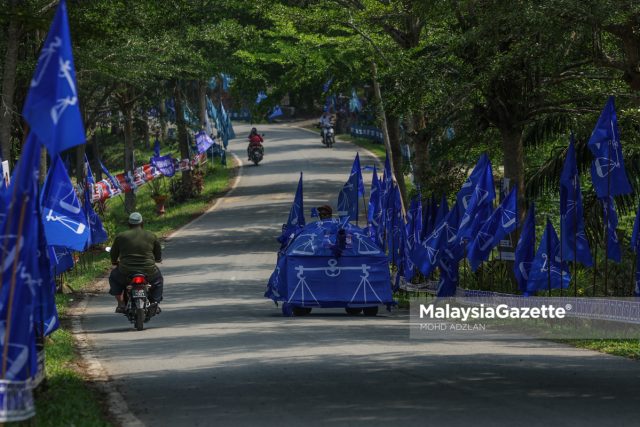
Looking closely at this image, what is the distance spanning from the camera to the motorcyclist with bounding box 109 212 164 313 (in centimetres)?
1756

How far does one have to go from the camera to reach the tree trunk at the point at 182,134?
145 feet

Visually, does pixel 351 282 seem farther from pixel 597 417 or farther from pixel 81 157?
pixel 81 157

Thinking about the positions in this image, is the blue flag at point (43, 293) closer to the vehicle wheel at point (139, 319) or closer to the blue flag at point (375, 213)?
the vehicle wheel at point (139, 319)

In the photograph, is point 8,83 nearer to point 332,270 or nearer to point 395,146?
point 332,270

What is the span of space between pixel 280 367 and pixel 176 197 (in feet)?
114

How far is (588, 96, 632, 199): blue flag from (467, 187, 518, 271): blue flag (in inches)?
88.4

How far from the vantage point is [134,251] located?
1759 centimetres

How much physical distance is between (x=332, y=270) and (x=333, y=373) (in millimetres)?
6812

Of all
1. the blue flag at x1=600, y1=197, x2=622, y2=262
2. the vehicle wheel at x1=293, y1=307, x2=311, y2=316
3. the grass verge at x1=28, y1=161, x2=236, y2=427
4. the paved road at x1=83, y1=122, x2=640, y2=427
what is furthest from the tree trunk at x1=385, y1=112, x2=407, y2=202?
the blue flag at x1=600, y1=197, x2=622, y2=262

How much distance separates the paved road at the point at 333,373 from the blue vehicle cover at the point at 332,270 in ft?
1.33

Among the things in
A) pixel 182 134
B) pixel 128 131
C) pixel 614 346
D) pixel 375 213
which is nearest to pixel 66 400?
pixel 614 346

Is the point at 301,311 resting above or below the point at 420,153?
below

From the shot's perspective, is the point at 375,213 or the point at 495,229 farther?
the point at 375,213

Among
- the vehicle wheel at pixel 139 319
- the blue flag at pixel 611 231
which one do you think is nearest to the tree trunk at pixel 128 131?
the vehicle wheel at pixel 139 319
